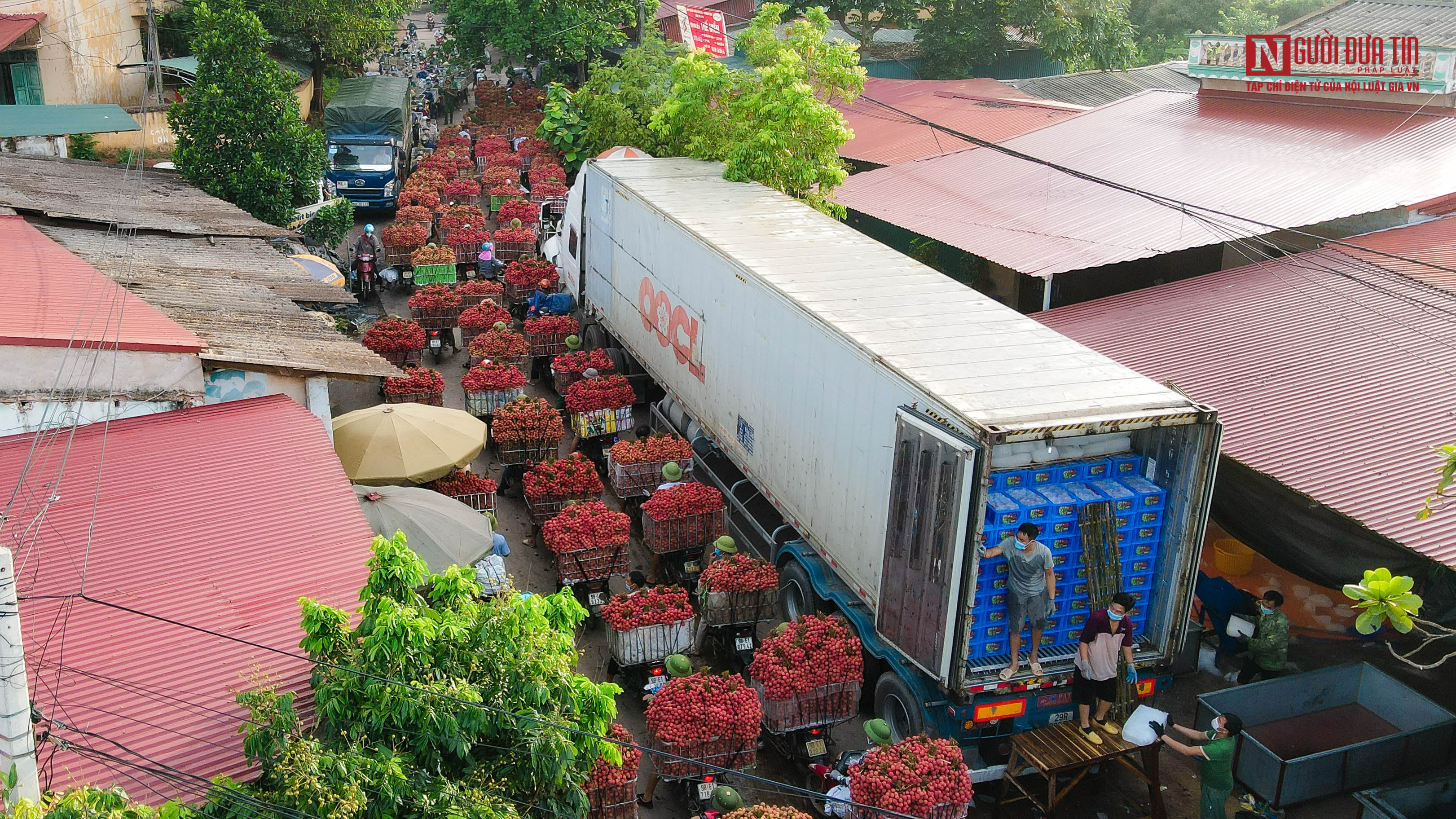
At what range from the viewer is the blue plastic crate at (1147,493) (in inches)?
375

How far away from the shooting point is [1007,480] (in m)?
9.49

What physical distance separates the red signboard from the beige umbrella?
55.9 ft

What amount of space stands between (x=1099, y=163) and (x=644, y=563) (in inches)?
439

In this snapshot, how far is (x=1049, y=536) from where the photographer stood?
9.44 m

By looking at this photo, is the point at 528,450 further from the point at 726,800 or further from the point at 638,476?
the point at 726,800

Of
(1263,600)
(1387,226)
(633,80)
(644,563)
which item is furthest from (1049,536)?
(633,80)

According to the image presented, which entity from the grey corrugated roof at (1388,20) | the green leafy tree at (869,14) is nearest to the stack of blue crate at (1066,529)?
the grey corrugated roof at (1388,20)

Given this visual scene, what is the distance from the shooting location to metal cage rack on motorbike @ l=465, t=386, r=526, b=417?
16.6 m

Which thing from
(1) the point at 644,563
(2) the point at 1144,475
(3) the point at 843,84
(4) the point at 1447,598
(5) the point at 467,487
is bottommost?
(1) the point at 644,563

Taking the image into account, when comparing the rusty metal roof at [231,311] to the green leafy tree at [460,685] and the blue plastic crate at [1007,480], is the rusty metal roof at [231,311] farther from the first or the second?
the blue plastic crate at [1007,480]

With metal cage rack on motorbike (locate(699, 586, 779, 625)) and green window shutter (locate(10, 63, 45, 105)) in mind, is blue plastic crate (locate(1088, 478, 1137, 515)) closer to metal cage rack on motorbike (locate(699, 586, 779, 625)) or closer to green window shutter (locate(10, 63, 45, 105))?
metal cage rack on motorbike (locate(699, 586, 779, 625))

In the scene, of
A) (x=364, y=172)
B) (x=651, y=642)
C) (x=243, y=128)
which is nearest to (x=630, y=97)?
(x=364, y=172)

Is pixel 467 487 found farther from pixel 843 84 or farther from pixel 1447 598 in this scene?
pixel 843 84

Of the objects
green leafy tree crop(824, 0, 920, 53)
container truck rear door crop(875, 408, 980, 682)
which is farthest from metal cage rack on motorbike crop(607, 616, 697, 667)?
green leafy tree crop(824, 0, 920, 53)
